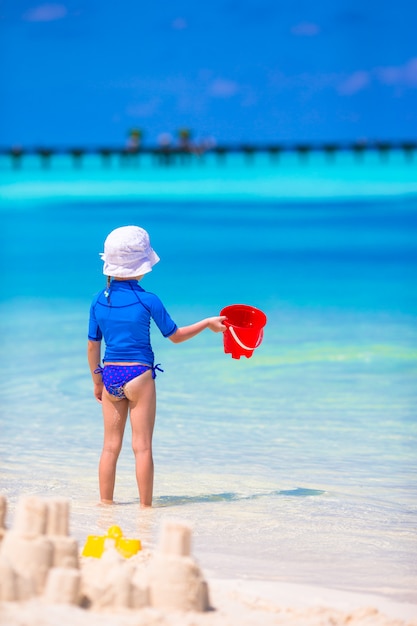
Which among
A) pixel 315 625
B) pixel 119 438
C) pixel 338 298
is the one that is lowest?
pixel 315 625

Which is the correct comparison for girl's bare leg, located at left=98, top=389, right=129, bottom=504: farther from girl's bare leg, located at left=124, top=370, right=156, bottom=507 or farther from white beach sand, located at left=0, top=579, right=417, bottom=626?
white beach sand, located at left=0, top=579, right=417, bottom=626

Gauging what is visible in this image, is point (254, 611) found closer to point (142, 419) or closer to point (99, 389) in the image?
point (142, 419)

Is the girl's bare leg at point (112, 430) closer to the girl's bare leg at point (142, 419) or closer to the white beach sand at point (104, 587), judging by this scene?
the girl's bare leg at point (142, 419)

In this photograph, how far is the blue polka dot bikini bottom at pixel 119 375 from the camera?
14.4 ft

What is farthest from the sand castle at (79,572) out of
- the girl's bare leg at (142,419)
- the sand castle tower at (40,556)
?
the girl's bare leg at (142,419)

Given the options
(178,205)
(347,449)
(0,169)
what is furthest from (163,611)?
(0,169)

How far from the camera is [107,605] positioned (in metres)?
2.71

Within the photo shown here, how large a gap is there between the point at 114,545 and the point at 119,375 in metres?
1.03

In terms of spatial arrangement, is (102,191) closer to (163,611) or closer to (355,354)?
(355,354)

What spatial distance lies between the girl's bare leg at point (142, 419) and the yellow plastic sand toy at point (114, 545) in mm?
898

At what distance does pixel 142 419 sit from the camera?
4.44m

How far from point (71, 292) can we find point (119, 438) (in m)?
8.60

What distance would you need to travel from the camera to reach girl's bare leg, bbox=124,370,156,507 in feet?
14.4

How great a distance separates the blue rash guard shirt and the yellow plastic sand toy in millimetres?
991
